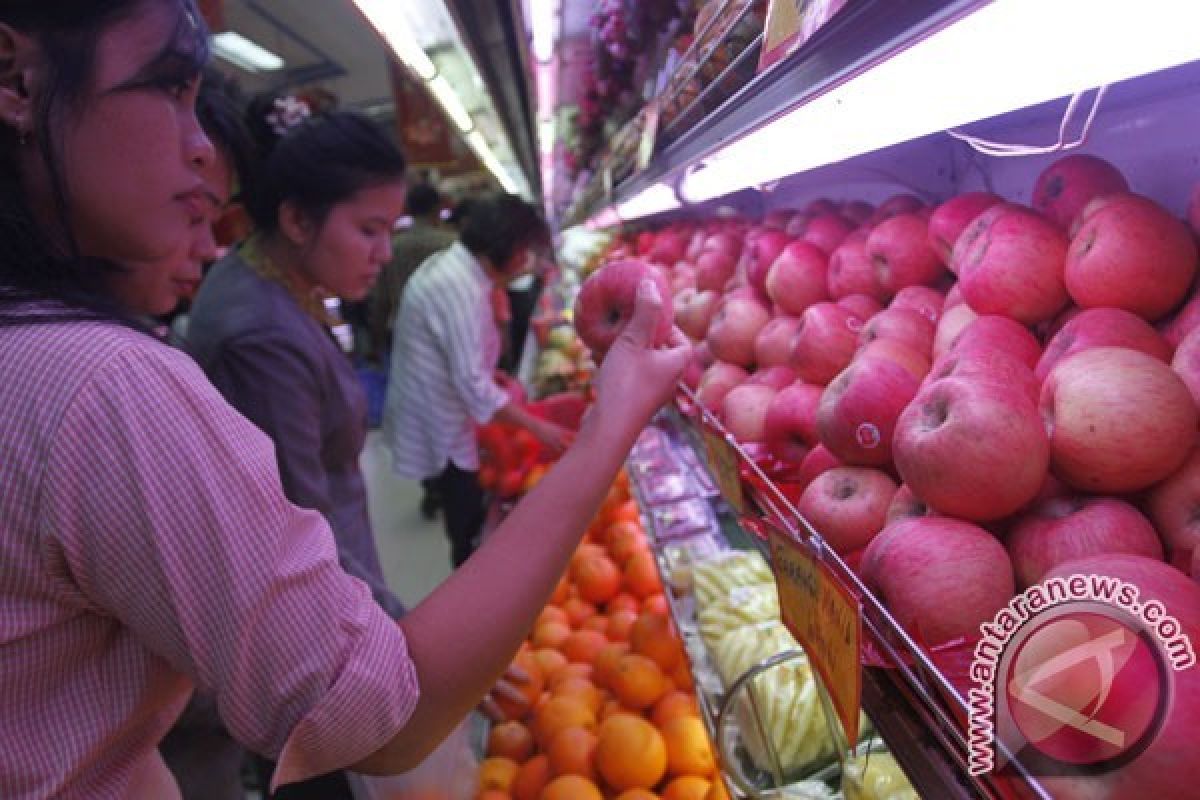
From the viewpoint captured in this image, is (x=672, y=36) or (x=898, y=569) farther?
(x=672, y=36)

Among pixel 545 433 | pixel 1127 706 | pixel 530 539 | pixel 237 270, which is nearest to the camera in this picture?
pixel 1127 706

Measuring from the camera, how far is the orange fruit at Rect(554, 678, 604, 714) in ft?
6.68

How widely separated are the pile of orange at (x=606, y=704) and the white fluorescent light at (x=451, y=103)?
2.02 m

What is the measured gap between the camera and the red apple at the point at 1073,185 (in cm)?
100

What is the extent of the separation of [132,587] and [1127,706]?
82cm

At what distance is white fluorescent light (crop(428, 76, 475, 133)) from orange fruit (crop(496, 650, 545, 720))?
227 centimetres

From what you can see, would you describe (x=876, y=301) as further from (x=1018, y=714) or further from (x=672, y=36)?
(x=672, y=36)

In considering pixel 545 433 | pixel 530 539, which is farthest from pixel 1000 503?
pixel 545 433

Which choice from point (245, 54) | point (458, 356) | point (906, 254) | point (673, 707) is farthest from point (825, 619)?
point (245, 54)

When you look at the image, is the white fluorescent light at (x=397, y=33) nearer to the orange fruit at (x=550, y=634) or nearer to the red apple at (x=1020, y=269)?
the red apple at (x=1020, y=269)

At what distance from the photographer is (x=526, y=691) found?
2193 millimetres

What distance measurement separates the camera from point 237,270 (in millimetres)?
1819

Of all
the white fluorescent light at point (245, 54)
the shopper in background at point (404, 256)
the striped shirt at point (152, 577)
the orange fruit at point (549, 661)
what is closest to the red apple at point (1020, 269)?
the striped shirt at point (152, 577)

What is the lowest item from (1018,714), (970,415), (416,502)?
(416,502)
